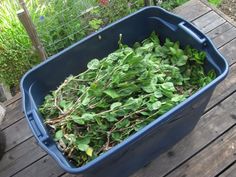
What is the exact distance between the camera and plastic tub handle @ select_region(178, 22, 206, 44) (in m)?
1.24

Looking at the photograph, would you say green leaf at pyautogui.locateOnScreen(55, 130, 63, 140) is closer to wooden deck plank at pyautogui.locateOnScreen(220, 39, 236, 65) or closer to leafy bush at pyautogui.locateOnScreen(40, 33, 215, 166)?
leafy bush at pyautogui.locateOnScreen(40, 33, 215, 166)

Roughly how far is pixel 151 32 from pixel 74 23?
2.13ft

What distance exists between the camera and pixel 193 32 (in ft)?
4.17

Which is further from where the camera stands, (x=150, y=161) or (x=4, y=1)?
(x=4, y=1)

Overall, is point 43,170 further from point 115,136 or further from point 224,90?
point 224,90

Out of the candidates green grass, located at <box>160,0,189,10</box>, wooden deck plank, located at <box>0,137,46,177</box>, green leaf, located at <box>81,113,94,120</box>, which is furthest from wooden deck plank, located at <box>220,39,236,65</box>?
wooden deck plank, located at <box>0,137,46,177</box>

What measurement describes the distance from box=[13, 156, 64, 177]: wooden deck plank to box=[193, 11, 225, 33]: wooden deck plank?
1.13m

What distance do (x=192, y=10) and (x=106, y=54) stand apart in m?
0.87

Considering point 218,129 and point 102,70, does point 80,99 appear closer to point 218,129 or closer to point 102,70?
point 102,70

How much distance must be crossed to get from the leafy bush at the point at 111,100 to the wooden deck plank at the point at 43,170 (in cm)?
37

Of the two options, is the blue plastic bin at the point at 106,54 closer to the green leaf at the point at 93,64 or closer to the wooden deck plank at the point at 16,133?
the green leaf at the point at 93,64

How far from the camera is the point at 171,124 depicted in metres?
1.20

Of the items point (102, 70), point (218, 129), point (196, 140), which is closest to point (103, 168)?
point (102, 70)

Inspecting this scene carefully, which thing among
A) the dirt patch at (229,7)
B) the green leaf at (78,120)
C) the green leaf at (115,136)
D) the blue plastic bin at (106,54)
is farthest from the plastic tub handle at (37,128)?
the dirt patch at (229,7)
